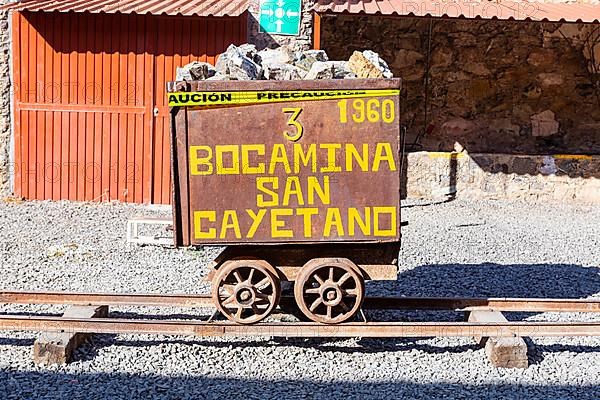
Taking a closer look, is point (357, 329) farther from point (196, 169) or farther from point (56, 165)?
point (56, 165)

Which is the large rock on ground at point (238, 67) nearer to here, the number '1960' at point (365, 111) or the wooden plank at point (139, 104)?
the number '1960' at point (365, 111)

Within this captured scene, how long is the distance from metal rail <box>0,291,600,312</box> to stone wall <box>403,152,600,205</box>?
6.23 m

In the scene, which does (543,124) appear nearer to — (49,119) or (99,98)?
(99,98)

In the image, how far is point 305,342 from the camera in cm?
618

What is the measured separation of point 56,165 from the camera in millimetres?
11742

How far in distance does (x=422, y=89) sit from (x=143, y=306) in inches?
347

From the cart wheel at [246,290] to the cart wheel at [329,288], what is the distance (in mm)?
180

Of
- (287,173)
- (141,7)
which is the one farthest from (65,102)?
(287,173)

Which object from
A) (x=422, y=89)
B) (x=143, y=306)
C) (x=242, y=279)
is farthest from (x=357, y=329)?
(x=422, y=89)

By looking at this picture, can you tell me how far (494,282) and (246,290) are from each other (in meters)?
2.99

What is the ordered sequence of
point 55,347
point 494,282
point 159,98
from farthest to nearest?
point 159,98 < point 494,282 < point 55,347

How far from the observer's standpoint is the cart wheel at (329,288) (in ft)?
19.2

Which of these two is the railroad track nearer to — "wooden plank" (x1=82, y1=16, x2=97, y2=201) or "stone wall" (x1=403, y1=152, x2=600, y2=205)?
"wooden plank" (x1=82, y1=16, x2=97, y2=201)

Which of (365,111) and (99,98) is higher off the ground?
(99,98)
